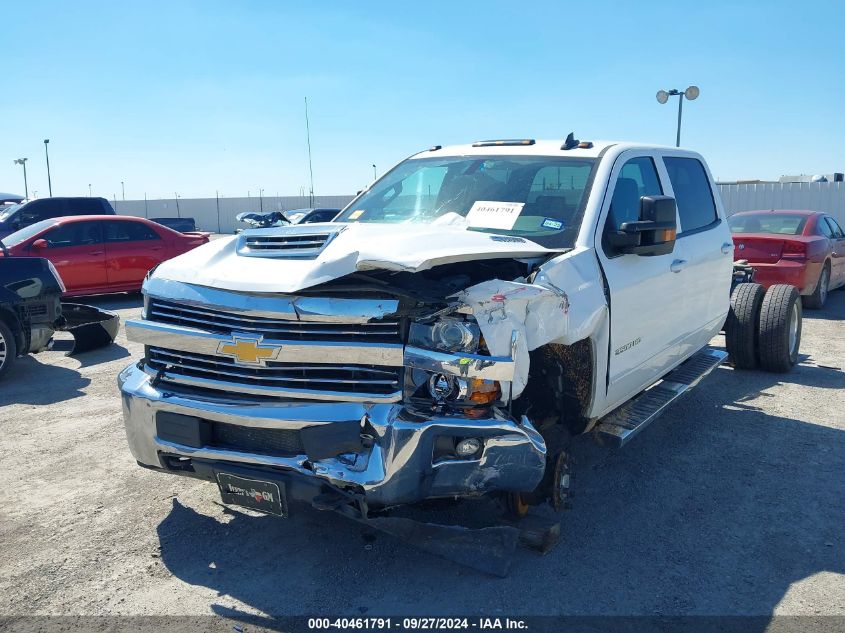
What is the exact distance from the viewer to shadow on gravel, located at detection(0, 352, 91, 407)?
250 inches

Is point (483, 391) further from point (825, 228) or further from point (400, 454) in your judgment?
point (825, 228)

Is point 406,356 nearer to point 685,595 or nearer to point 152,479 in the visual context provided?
point 685,595

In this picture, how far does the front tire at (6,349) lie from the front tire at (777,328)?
7308 mm

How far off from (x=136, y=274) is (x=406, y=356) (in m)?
10.6

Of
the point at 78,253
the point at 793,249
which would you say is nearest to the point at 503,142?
the point at 793,249

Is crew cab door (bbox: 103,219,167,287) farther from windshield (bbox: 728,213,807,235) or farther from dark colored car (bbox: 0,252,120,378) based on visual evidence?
windshield (bbox: 728,213,807,235)

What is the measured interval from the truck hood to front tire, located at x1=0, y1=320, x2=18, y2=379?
4.34 m

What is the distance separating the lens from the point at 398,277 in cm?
312

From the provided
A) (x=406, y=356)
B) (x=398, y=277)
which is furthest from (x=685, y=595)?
(x=398, y=277)

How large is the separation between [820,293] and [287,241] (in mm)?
10121

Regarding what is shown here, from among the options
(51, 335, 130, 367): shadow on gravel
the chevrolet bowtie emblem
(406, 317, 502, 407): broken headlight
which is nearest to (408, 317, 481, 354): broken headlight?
(406, 317, 502, 407): broken headlight

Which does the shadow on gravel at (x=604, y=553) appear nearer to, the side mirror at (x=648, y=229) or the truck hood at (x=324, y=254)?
the truck hood at (x=324, y=254)

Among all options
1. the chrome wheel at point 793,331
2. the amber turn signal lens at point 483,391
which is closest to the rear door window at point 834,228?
the chrome wheel at point 793,331

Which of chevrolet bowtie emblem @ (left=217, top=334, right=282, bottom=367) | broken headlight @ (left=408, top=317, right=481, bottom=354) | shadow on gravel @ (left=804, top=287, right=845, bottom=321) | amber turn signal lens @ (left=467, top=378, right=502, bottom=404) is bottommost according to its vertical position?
shadow on gravel @ (left=804, top=287, right=845, bottom=321)
